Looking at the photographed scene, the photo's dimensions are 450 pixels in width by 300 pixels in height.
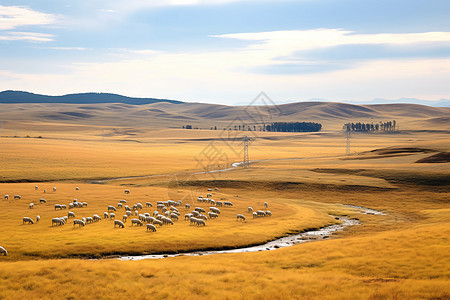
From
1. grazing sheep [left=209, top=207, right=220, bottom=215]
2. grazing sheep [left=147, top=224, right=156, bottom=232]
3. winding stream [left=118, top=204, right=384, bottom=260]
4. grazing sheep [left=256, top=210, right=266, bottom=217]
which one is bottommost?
winding stream [left=118, top=204, right=384, bottom=260]

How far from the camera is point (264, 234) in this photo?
42.1 metres

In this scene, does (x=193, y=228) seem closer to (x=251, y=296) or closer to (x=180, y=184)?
(x=251, y=296)

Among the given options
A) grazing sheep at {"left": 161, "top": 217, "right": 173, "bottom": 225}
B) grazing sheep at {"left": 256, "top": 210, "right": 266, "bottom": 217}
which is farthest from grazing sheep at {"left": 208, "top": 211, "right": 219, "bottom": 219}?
grazing sheep at {"left": 161, "top": 217, "right": 173, "bottom": 225}

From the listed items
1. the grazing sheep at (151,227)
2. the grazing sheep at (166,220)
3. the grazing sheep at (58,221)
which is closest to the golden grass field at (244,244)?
the grazing sheep at (58,221)

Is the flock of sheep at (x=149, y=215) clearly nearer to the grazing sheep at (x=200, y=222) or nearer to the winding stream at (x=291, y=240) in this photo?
the grazing sheep at (x=200, y=222)

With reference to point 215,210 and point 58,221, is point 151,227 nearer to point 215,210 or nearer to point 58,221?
point 58,221

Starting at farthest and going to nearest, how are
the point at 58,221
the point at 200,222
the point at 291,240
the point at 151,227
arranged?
1. the point at 200,222
2. the point at 58,221
3. the point at 291,240
4. the point at 151,227

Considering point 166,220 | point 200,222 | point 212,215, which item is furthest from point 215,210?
point 166,220

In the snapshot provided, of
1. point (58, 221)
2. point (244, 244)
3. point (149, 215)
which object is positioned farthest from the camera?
point (149, 215)

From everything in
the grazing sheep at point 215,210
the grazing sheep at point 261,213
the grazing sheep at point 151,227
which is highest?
the grazing sheep at point 151,227

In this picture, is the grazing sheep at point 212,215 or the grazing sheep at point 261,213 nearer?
the grazing sheep at point 212,215

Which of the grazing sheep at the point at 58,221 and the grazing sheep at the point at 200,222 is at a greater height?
the grazing sheep at the point at 58,221

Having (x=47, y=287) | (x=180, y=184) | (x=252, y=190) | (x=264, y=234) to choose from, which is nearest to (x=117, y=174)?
(x=180, y=184)

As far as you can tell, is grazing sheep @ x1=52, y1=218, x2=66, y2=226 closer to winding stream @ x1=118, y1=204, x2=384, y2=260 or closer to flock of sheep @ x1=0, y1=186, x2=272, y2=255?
flock of sheep @ x1=0, y1=186, x2=272, y2=255
